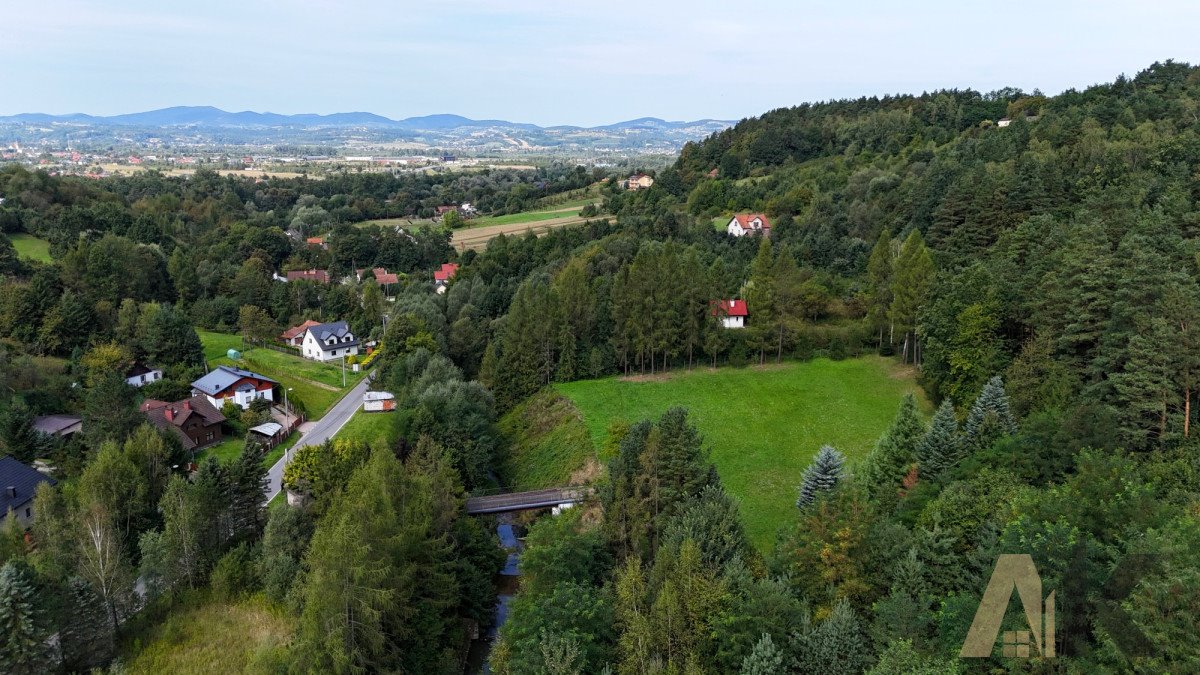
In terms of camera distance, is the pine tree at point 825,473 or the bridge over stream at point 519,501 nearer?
the pine tree at point 825,473

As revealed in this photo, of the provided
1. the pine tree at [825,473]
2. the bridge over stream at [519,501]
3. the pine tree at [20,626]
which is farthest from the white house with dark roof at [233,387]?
the pine tree at [825,473]

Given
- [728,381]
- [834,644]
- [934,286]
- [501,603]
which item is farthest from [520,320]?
[834,644]

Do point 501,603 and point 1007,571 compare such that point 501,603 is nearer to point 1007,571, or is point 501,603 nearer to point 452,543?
point 452,543

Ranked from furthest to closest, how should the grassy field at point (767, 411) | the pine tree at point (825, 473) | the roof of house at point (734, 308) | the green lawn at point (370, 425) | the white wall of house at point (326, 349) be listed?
the white wall of house at point (326, 349) → the roof of house at point (734, 308) → the green lawn at point (370, 425) → the grassy field at point (767, 411) → the pine tree at point (825, 473)

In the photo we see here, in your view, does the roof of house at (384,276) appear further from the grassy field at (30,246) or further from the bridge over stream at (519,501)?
the bridge over stream at (519,501)

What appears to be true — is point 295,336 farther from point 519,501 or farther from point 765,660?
point 765,660

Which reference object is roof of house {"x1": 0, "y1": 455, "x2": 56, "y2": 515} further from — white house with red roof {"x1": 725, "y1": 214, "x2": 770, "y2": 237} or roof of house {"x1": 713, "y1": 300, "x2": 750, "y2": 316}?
white house with red roof {"x1": 725, "y1": 214, "x2": 770, "y2": 237}

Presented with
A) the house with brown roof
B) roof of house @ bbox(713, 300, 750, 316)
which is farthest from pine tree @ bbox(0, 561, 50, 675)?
the house with brown roof
